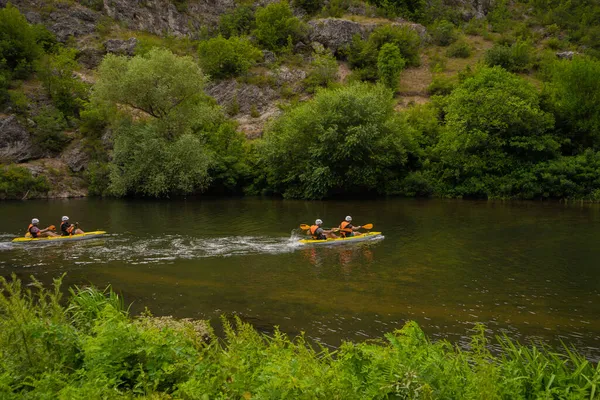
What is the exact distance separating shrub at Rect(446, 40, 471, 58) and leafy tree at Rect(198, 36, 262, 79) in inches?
978

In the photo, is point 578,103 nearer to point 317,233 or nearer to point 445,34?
point 317,233

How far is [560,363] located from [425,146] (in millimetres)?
34954

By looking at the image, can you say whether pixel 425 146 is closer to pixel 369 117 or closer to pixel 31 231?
pixel 369 117

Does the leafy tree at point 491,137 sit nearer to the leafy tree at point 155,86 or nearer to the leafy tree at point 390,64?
the leafy tree at point 390,64

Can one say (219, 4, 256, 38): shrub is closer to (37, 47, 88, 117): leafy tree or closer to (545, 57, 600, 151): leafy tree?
(37, 47, 88, 117): leafy tree

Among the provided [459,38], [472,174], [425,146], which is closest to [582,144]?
[472,174]

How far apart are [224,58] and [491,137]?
3160 centimetres

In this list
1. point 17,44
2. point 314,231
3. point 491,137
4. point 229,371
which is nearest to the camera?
point 229,371

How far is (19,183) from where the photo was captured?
38.6 m

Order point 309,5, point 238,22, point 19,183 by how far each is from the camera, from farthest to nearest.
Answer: point 309,5 → point 238,22 → point 19,183

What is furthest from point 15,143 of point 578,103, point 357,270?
point 578,103

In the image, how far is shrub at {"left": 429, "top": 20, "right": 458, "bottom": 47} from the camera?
2372 inches

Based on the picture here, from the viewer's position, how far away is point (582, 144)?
1427 inches

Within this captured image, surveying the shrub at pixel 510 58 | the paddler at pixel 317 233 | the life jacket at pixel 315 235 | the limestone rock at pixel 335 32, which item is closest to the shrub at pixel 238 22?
the limestone rock at pixel 335 32
